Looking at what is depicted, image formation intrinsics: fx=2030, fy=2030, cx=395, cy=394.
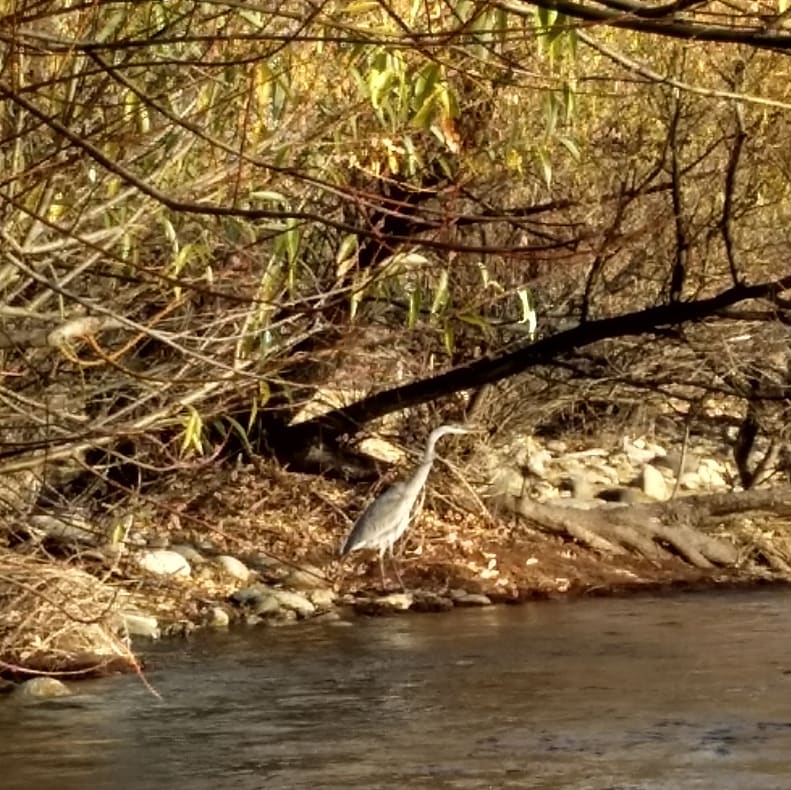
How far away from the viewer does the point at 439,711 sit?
32.5 feet

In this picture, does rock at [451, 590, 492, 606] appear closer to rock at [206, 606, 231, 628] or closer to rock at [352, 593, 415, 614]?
rock at [352, 593, 415, 614]

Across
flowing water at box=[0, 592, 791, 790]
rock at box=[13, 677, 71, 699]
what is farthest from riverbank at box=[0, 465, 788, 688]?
rock at box=[13, 677, 71, 699]

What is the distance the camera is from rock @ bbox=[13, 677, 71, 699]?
398 inches

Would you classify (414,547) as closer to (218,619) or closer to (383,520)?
(383,520)

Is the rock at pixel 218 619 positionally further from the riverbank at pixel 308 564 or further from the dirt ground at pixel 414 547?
the dirt ground at pixel 414 547

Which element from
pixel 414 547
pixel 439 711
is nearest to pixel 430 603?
pixel 414 547

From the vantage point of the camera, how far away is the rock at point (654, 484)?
17.0m

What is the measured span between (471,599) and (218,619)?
6.47 feet

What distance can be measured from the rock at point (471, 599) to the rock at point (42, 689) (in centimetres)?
411

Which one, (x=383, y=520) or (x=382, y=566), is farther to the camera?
(x=382, y=566)

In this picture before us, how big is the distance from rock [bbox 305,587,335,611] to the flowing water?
→ 554mm

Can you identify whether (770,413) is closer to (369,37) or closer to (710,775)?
(710,775)

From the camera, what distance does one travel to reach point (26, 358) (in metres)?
7.52

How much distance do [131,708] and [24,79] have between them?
5.15 meters
